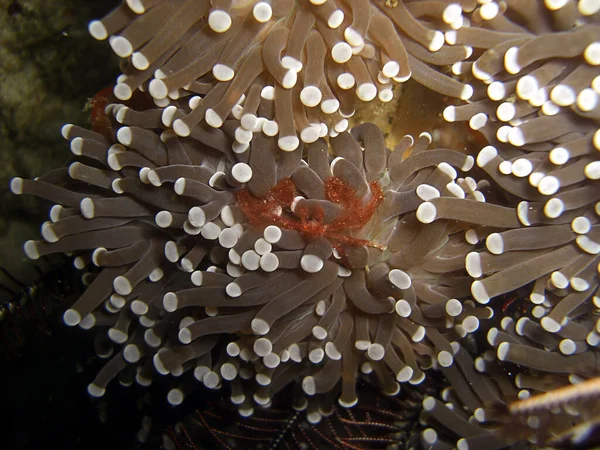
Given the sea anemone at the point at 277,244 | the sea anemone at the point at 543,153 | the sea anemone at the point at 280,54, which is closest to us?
the sea anemone at the point at 543,153

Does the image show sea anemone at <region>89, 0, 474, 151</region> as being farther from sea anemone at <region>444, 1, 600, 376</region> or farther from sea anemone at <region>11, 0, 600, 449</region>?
sea anemone at <region>444, 1, 600, 376</region>

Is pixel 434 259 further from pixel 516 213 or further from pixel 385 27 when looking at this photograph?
pixel 385 27

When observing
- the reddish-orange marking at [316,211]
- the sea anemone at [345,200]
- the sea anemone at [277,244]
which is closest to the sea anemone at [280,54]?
the sea anemone at [345,200]

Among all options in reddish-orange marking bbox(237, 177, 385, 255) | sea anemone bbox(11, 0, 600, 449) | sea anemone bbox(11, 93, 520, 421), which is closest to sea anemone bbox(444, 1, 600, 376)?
sea anemone bbox(11, 0, 600, 449)

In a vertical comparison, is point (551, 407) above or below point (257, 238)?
below

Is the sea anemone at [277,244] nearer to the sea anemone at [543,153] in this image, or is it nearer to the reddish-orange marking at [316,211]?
the reddish-orange marking at [316,211]

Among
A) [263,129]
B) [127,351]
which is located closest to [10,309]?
[127,351]

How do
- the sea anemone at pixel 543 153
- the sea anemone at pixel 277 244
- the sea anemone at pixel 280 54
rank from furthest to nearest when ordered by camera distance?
the sea anemone at pixel 277 244 → the sea anemone at pixel 280 54 → the sea anemone at pixel 543 153
